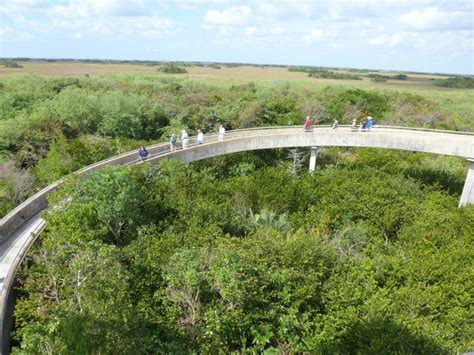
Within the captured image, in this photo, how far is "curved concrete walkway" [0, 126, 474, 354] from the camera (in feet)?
54.3

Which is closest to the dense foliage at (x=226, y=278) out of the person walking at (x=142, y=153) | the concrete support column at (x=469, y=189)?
the person walking at (x=142, y=153)

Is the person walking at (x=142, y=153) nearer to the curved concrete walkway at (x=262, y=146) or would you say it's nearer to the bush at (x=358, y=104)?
the curved concrete walkway at (x=262, y=146)

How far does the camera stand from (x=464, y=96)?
69.1m

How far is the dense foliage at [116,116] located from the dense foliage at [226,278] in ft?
27.1

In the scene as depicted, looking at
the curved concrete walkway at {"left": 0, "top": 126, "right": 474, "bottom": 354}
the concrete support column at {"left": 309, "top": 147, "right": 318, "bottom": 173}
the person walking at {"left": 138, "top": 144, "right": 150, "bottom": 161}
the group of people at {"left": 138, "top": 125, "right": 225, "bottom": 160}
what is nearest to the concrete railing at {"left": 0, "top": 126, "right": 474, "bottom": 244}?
the curved concrete walkway at {"left": 0, "top": 126, "right": 474, "bottom": 354}

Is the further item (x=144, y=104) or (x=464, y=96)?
(x=464, y=96)

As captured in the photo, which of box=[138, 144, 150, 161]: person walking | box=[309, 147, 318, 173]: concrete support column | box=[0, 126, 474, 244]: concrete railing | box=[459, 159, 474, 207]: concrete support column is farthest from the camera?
box=[309, 147, 318, 173]: concrete support column

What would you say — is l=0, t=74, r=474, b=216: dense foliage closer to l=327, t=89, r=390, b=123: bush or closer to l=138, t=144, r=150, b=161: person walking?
l=327, t=89, r=390, b=123: bush

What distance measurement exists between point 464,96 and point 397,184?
57179 mm

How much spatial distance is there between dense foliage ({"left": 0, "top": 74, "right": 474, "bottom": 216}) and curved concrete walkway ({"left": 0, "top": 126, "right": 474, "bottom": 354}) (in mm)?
3136

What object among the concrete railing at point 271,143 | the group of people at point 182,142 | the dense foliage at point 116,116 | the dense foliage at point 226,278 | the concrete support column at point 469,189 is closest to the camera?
the dense foliage at point 226,278

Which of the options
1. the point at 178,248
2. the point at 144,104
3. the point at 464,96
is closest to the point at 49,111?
the point at 144,104

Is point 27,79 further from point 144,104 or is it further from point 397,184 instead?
point 397,184

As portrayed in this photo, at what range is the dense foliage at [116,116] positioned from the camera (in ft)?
86.4
